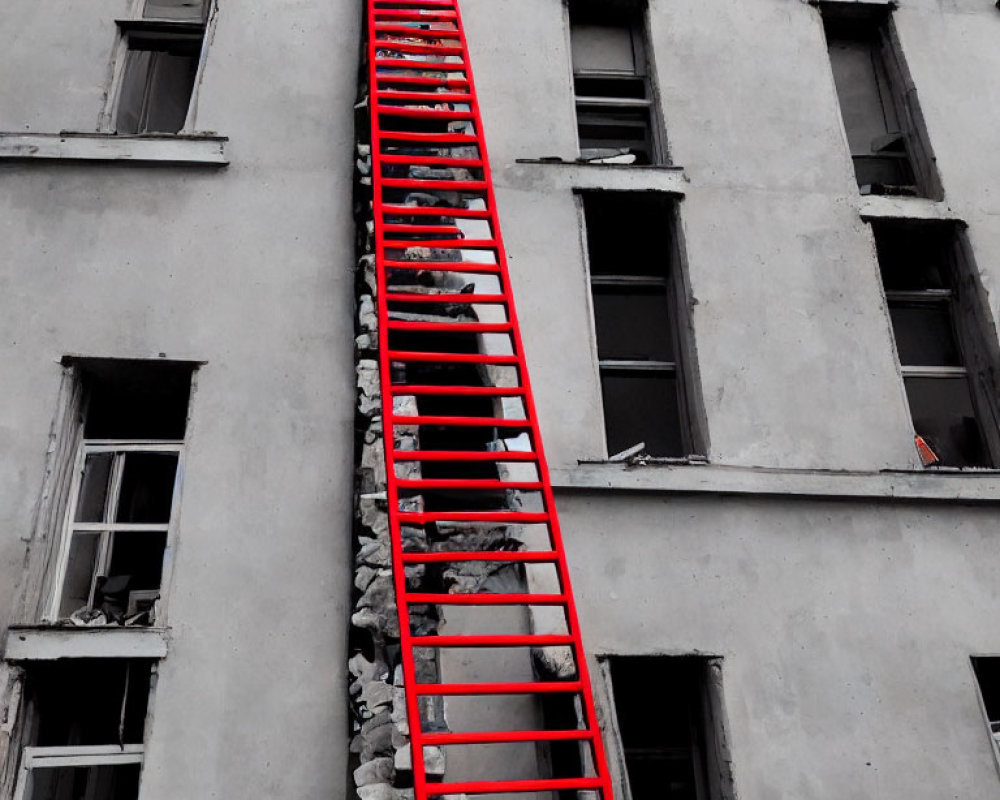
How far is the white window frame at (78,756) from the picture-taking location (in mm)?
4762

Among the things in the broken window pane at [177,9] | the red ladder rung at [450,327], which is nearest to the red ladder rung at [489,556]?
the red ladder rung at [450,327]

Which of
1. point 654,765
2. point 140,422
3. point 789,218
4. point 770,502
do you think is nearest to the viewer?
point 654,765

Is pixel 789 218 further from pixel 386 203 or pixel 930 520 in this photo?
pixel 386 203

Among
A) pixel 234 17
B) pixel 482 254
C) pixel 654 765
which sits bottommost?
pixel 654 765

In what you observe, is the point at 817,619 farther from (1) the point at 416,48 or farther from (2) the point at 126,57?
(2) the point at 126,57

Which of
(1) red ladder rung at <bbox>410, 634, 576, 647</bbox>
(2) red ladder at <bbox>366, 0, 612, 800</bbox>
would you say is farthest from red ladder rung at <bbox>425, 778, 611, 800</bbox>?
(1) red ladder rung at <bbox>410, 634, 576, 647</bbox>

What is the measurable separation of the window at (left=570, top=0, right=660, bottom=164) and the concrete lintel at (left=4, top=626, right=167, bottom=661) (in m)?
4.08

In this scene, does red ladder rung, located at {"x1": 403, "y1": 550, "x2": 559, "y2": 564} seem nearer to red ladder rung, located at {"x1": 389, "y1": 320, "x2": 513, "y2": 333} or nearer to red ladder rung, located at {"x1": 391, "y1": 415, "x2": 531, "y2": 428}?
red ladder rung, located at {"x1": 391, "y1": 415, "x2": 531, "y2": 428}

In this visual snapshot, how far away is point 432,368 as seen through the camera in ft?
17.9

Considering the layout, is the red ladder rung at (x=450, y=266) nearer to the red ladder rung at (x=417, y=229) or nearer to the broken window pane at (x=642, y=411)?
the red ladder rung at (x=417, y=229)

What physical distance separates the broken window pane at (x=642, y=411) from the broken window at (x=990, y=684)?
1970 millimetres

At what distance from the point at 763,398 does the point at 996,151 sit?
272cm

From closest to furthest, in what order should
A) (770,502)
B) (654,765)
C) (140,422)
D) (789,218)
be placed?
(654,765) < (770,502) < (140,422) < (789,218)

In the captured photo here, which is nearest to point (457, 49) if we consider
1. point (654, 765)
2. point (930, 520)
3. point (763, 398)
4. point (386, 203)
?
point (386, 203)
